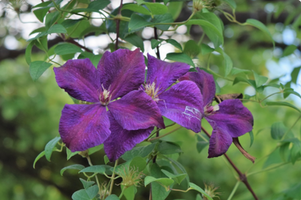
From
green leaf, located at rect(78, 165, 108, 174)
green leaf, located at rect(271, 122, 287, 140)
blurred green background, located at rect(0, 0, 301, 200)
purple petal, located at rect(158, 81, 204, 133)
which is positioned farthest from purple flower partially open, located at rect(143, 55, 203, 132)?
blurred green background, located at rect(0, 0, 301, 200)

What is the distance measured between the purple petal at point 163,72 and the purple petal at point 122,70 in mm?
37

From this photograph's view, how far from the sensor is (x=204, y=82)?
471 mm

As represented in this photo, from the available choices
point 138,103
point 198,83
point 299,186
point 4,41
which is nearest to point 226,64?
point 198,83

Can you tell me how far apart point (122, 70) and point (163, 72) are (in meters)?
0.07

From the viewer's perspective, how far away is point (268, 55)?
2.63 meters

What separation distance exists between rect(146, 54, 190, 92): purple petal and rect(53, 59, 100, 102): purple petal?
80 mm

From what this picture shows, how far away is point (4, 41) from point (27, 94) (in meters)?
0.39

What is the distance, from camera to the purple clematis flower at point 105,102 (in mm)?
374

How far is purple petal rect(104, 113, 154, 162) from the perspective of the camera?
382 millimetres

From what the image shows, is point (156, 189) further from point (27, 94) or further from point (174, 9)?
point (27, 94)

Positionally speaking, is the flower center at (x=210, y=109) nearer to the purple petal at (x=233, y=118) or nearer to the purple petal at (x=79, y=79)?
the purple petal at (x=233, y=118)

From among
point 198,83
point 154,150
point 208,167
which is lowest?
point 208,167

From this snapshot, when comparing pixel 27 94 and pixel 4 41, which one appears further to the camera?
pixel 27 94

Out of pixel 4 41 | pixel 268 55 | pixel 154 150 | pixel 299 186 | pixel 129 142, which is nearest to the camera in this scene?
pixel 129 142
